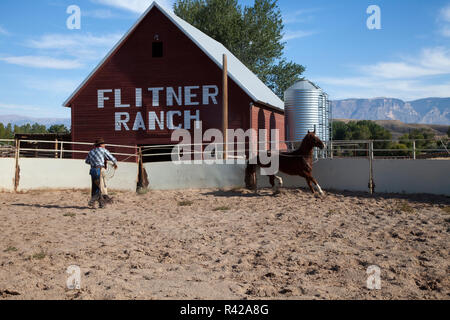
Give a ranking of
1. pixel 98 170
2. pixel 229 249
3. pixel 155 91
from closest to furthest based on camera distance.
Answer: pixel 229 249, pixel 98 170, pixel 155 91

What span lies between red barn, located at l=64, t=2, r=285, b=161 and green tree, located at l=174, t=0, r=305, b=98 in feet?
66.4

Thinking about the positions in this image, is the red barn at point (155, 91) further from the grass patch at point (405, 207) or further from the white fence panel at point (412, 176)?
the grass patch at point (405, 207)

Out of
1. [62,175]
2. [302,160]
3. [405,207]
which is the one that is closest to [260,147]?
[302,160]

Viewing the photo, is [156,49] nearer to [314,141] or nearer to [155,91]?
[155,91]

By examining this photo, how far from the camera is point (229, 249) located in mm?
7062

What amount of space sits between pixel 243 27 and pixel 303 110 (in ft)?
78.2

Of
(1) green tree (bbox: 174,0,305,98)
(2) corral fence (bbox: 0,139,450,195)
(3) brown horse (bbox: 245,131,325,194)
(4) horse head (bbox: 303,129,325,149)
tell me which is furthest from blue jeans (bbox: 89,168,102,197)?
(1) green tree (bbox: 174,0,305,98)

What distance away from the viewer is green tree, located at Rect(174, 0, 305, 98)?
135 feet

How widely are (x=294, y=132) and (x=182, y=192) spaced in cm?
772

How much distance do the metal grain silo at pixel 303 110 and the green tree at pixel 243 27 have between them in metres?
21.9

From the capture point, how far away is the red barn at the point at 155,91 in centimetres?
2078

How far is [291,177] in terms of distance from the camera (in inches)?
593
